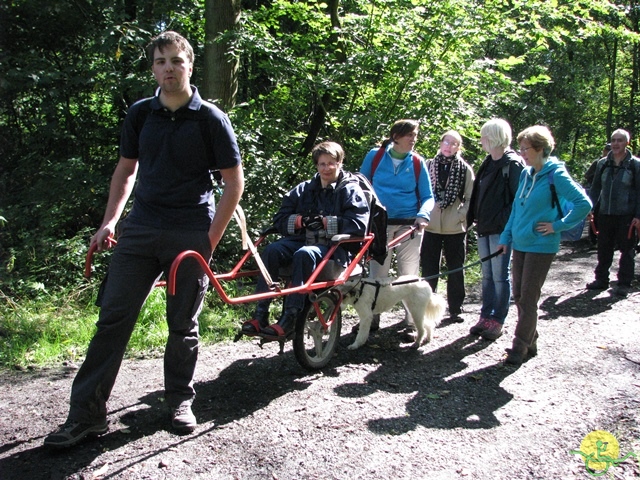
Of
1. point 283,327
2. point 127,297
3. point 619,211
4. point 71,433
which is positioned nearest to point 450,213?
point 283,327

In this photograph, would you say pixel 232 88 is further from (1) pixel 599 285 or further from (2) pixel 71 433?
(2) pixel 71 433

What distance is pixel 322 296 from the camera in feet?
15.7

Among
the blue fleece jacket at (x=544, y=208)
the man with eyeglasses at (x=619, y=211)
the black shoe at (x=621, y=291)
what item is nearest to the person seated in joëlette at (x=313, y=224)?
the blue fleece jacket at (x=544, y=208)

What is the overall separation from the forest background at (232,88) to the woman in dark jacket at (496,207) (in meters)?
2.56

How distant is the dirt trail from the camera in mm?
3322

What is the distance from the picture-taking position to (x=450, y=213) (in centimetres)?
638

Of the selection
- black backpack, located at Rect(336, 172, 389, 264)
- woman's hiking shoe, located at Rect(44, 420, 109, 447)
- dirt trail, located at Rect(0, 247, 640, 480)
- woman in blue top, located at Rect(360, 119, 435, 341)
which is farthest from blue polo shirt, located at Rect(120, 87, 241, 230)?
woman in blue top, located at Rect(360, 119, 435, 341)

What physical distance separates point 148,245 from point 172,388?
959 mm

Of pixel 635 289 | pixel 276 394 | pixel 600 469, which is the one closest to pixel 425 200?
pixel 276 394

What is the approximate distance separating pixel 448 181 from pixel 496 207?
674 millimetres

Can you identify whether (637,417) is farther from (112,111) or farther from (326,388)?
(112,111)

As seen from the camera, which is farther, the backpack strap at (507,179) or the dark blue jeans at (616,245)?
the dark blue jeans at (616,245)

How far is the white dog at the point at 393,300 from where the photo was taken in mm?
5344

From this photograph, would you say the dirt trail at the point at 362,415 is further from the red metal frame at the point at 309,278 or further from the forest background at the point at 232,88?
the forest background at the point at 232,88
